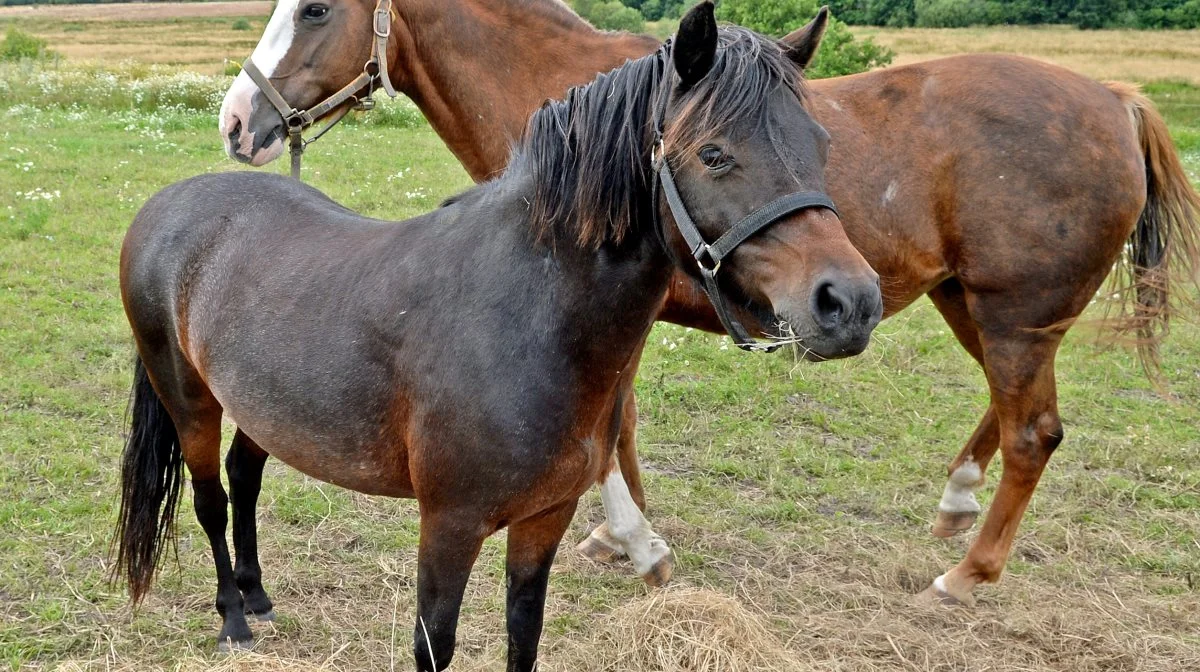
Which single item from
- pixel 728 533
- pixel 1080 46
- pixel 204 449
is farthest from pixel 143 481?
pixel 1080 46

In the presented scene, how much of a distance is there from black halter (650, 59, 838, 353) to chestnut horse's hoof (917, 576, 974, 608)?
229 cm

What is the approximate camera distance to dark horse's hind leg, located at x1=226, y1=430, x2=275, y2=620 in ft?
11.5

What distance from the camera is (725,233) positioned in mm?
1957

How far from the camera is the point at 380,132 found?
15578mm

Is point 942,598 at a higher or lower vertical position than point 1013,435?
lower

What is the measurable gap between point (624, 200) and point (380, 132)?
1432 cm

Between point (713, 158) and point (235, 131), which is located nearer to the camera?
point (713, 158)

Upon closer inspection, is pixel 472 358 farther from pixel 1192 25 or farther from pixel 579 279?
pixel 1192 25

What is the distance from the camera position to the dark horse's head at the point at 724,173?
1846 mm

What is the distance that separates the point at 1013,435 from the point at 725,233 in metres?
2.51

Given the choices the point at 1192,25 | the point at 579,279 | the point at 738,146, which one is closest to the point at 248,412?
the point at 579,279

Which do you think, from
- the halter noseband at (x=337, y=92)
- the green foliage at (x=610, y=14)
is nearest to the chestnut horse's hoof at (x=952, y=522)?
the halter noseband at (x=337, y=92)

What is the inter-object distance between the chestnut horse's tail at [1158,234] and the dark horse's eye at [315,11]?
335 centimetres

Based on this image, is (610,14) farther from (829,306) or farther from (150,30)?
(150,30)
